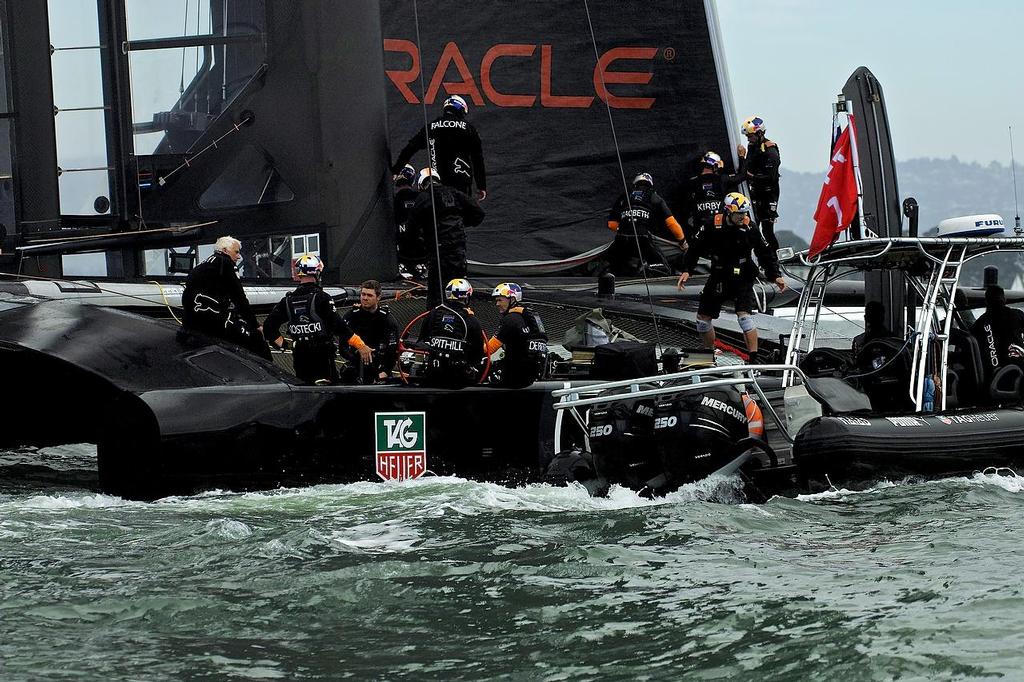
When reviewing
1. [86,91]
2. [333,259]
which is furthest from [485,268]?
[86,91]

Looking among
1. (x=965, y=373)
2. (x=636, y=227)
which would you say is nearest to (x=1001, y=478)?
(x=965, y=373)

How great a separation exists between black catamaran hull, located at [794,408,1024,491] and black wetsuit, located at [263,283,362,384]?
2.93 metres

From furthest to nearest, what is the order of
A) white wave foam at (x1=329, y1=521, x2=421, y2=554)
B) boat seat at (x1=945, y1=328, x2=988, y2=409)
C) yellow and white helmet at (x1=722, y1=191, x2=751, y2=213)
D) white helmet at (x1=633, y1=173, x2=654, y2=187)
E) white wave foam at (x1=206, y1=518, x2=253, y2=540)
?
1. white helmet at (x1=633, y1=173, x2=654, y2=187)
2. yellow and white helmet at (x1=722, y1=191, x2=751, y2=213)
3. boat seat at (x1=945, y1=328, x2=988, y2=409)
4. white wave foam at (x1=206, y1=518, x2=253, y2=540)
5. white wave foam at (x1=329, y1=521, x2=421, y2=554)

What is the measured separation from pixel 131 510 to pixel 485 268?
6.87 m

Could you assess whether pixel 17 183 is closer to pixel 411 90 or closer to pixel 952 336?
pixel 411 90

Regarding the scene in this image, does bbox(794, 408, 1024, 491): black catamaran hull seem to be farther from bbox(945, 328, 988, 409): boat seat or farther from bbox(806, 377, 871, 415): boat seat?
bbox(945, 328, 988, 409): boat seat

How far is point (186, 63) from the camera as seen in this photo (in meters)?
11.8

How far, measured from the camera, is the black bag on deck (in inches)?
405

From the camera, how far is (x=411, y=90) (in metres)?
15.9

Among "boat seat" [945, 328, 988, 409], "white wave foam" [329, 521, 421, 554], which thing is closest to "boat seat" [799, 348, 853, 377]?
"boat seat" [945, 328, 988, 409]

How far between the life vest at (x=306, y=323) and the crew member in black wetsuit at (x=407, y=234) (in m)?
2.01

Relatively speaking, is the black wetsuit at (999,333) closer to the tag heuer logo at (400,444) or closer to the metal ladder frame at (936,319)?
the metal ladder frame at (936,319)

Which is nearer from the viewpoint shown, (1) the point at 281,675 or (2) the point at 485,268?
(1) the point at 281,675

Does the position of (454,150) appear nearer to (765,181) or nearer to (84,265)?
(84,265)
